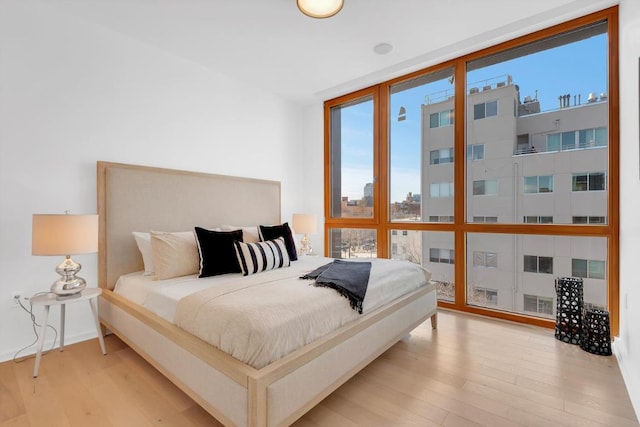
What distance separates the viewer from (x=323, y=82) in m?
4.05

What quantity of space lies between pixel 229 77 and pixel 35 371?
3.35m

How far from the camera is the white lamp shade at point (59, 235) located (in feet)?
6.88

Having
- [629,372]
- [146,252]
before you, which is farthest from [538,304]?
[146,252]

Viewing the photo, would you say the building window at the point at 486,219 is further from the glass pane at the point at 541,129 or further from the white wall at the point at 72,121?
the white wall at the point at 72,121

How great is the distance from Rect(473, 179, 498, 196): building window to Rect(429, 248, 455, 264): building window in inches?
27.9

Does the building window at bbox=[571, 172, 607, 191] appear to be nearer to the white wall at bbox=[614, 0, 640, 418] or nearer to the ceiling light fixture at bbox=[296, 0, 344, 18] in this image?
the white wall at bbox=[614, 0, 640, 418]

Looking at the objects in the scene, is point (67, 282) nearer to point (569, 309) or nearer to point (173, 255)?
point (173, 255)

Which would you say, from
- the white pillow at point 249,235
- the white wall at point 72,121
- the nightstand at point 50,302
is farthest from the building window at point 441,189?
the nightstand at point 50,302

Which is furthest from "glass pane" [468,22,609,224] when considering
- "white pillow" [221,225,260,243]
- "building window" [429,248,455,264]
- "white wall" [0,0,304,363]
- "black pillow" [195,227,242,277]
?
"white wall" [0,0,304,363]

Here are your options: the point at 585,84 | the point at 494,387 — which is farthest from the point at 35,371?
the point at 585,84

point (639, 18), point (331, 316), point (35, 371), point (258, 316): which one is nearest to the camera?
point (258, 316)

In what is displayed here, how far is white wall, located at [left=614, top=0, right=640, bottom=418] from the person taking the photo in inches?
75.3

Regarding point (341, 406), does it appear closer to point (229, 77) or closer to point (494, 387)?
point (494, 387)

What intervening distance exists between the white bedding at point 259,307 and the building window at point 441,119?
1.97 meters
